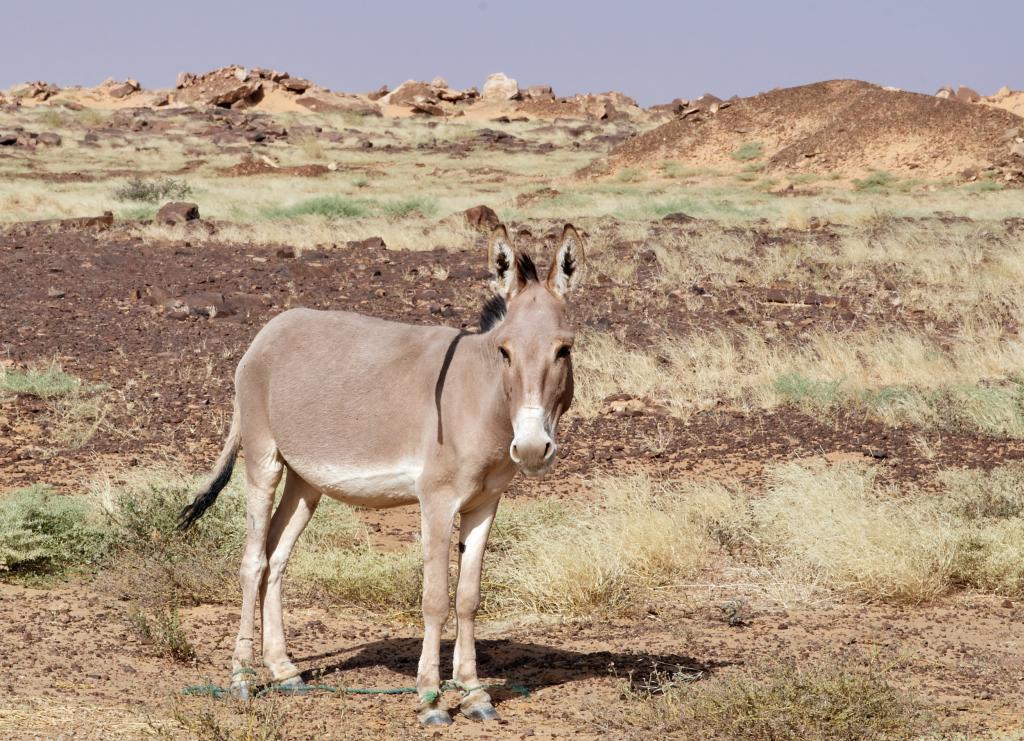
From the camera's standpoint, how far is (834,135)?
39000 mm

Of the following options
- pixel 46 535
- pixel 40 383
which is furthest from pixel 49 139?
pixel 46 535

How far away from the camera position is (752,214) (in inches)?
1029

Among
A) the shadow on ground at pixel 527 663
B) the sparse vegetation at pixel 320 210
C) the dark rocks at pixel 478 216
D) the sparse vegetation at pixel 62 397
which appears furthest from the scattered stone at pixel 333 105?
the shadow on ground at pixel 527 663

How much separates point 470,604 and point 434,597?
0.19m

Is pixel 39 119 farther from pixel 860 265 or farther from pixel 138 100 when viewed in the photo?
pixel 860 265

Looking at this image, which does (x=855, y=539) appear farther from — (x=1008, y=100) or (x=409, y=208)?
(x=1008, y=100)

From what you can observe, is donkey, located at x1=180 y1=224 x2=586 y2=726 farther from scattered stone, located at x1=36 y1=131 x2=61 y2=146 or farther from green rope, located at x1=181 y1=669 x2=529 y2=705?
scattered stone, located at x1=36 y1=131 x2=61 y2=146

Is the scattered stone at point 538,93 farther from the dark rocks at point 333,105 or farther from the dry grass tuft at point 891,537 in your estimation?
the dry grass tuft at point 891,537

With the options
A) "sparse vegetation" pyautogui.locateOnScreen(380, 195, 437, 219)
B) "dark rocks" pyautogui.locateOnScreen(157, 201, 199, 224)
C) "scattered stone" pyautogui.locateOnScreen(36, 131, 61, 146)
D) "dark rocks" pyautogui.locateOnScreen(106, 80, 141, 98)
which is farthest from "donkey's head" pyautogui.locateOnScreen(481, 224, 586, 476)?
"dark rocks" pyautogui.locateOnScreen(106, 80, 141, 98)

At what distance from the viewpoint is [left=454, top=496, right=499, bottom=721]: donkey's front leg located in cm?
542

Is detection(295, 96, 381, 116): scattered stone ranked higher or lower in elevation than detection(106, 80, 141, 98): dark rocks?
lower

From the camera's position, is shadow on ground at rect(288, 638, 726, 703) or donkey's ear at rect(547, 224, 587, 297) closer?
donkey's ear at rect(547, 224, 587, 297)

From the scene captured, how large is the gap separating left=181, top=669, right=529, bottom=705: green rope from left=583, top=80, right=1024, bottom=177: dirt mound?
32927mm

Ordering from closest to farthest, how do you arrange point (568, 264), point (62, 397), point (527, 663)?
1. point (568, 264)
2. point (527, 663)
3. point (62, 397)
